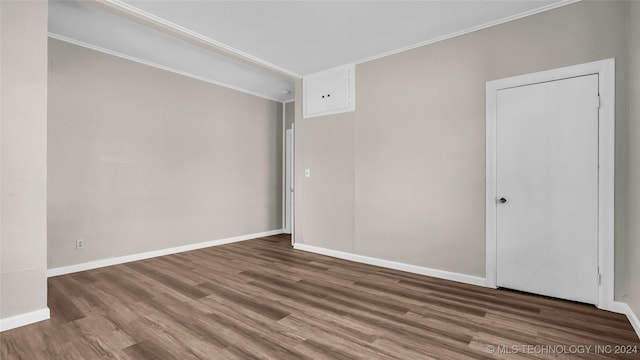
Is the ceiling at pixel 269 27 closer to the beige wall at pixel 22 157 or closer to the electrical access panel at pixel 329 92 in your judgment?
the electrical access panel at pixel 329 92

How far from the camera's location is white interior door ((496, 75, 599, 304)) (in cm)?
279

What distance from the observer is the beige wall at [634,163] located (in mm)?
2352

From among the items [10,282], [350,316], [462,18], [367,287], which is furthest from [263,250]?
[462,18]

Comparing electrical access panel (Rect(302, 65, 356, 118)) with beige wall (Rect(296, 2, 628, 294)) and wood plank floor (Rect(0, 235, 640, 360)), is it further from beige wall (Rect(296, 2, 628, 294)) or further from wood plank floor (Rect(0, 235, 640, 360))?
wood plank floor (Rect(0, 235, 640, 360))

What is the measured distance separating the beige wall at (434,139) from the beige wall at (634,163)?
0.37ft

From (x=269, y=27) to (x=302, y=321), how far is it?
3178mm

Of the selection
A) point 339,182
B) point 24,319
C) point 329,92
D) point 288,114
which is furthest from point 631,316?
point 288,114

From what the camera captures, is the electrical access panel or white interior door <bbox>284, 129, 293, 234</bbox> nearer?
the electrical access panel

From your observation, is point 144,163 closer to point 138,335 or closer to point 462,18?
point 138,335

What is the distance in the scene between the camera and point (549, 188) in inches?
117

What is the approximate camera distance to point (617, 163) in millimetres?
2637

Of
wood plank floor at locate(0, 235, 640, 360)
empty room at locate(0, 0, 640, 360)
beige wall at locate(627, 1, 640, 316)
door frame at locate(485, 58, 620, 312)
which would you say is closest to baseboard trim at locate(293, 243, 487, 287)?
empty room at locate(0, 0, 640, 360)

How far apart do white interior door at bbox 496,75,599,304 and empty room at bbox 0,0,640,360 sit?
0.02 meters

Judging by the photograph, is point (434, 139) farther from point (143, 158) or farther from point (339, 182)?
point (143, 158)
